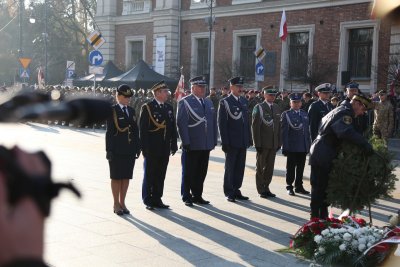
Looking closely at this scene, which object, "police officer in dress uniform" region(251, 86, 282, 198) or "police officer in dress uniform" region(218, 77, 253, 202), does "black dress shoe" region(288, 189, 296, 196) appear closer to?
"police officer in dress uniform" region(251, 86, 282, 198)

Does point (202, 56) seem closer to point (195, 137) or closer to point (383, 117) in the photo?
point (383, 117)

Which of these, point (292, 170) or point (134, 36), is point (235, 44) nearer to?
point (134, 36)

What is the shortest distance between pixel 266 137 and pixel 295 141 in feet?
1.97

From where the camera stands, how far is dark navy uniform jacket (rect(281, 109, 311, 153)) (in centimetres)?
1053

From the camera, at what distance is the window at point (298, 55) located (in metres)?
28.1

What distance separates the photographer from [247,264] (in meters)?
5.94

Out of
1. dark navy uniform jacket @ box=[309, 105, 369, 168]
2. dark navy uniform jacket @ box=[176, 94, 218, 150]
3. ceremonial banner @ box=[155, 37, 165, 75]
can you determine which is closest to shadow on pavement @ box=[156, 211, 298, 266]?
dark navy uniform jacket @ box=[309, 105, 369, 168]

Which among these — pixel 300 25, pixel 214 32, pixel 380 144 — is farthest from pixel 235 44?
pixel 380 144

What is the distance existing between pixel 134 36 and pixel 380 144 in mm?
32753

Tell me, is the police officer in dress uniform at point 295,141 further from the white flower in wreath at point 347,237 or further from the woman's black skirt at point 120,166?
the white flower in wreath at point 347,237

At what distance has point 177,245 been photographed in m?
6.60

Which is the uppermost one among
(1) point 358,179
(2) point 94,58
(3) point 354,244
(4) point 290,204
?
(2) point 94,58

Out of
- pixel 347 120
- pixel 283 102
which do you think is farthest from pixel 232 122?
pixel 283 102

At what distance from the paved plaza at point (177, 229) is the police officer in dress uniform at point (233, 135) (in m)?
0.31
